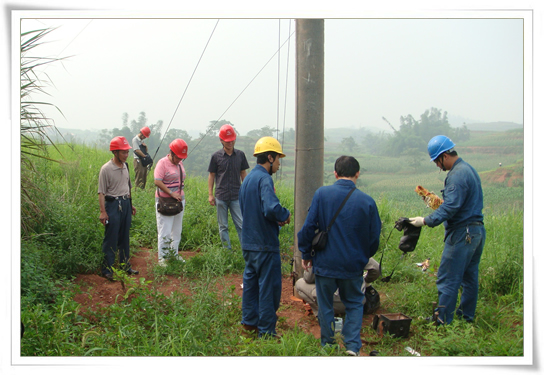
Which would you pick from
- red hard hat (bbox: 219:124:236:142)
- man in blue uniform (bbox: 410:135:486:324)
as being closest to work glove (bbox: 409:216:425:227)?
man in blue uniform (bbox: 410:135:486:324)

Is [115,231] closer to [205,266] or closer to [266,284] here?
[205,266]

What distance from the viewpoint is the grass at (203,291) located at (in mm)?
3732

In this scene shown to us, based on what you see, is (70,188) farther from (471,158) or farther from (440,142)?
(471,158)

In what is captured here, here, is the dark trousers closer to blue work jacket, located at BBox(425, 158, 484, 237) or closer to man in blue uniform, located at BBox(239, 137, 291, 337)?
man in blue uniform, located at BBox(239, 137, 291, 337)

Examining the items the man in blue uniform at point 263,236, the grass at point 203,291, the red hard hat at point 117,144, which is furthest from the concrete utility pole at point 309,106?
the red hard hat at point 117,144

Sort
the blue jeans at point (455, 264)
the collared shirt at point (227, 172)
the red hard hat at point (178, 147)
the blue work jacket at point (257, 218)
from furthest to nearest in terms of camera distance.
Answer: the collared shirt at point (227, 172) < the red hard hat at point (178, 147) < the blue jeans at point (455, 264) < the blue work jacket at point (257, 218)

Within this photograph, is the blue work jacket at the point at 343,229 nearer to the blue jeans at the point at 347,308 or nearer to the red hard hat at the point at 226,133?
the blue jeans at the point at 347,308

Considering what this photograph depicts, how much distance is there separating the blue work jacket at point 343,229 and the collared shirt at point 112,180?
284 centimetres

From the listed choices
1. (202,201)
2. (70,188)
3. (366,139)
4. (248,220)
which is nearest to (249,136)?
(202,201)

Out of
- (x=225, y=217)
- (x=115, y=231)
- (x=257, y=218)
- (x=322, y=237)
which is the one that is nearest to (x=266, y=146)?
(x=257, y=218)

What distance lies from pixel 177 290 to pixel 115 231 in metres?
1.21

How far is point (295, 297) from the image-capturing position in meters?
5.41
